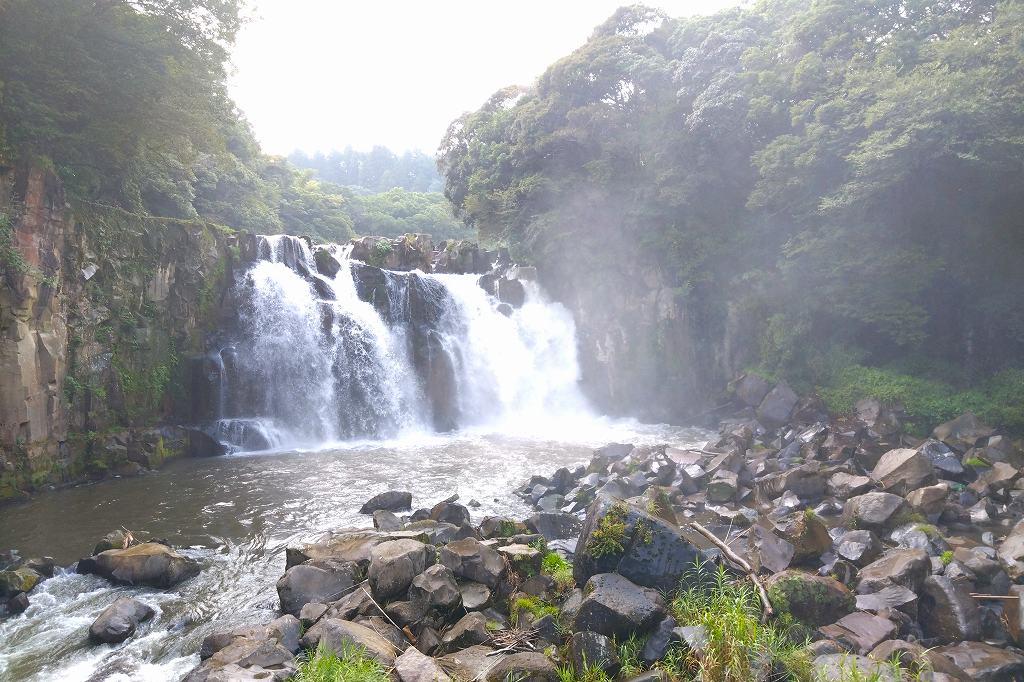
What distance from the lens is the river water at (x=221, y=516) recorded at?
6508 mm

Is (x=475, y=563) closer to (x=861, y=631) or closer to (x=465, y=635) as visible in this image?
(x=465, y=635)

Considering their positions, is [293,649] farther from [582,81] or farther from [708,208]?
[582,81]

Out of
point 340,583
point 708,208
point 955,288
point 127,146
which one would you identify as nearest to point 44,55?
point 127,146

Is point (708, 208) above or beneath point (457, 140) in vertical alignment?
beneath

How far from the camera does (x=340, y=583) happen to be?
6676mm

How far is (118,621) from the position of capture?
6652 millimetres

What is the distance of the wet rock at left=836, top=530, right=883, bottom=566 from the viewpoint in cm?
730

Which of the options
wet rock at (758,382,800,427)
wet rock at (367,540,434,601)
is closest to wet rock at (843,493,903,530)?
wet rock at (367,540,434,601)

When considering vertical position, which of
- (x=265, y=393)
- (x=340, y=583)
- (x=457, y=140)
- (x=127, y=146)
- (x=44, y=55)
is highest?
(x=457, y=140)

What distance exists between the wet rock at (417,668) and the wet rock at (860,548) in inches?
215

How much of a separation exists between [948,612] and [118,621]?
888 centimetres

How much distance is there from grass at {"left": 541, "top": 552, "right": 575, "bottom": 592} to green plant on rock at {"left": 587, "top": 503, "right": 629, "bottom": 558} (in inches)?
24.5

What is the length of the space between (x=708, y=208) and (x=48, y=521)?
21.8 m

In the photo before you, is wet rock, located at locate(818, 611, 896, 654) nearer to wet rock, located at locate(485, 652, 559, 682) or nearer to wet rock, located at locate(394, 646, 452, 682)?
wet rock, located at locate(485, 652, 559, 682)
